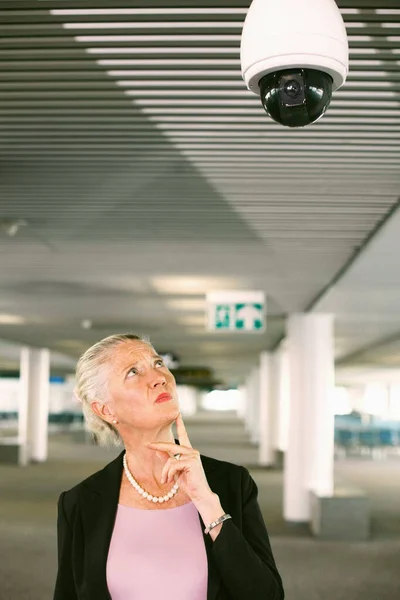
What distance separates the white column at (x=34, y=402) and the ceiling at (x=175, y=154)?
13.4 metres

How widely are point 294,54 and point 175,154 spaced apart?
3280 mm

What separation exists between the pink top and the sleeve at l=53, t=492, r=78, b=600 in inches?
4.9

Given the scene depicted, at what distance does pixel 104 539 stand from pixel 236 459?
21.8 metres

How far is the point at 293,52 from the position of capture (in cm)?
176

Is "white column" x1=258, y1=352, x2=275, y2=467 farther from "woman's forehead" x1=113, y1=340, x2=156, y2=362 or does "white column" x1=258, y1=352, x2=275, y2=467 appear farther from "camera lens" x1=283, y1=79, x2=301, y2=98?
"camera lens" x1=283, y1=79, x2=301, y2=98

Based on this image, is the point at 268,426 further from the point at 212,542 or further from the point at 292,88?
the point at 292,88

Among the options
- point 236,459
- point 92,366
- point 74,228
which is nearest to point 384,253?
point 74,228

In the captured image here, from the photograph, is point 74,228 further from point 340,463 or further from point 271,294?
point 340,463

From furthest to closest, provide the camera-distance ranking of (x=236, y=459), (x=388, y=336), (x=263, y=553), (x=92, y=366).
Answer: (x=236, y=459), (x=388, y=336), (x=92, y=366), (x=263, y=553)

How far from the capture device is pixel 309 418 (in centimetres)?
1251

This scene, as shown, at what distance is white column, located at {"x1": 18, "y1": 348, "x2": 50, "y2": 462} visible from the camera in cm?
2302

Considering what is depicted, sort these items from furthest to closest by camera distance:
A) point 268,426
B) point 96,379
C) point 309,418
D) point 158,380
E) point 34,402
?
point 34,402 → point 268,426 → point 309,418 → point 96,379 → point 158,380

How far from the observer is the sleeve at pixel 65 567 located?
85.1 inches

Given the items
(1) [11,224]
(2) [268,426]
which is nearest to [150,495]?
(1) [11,224]
